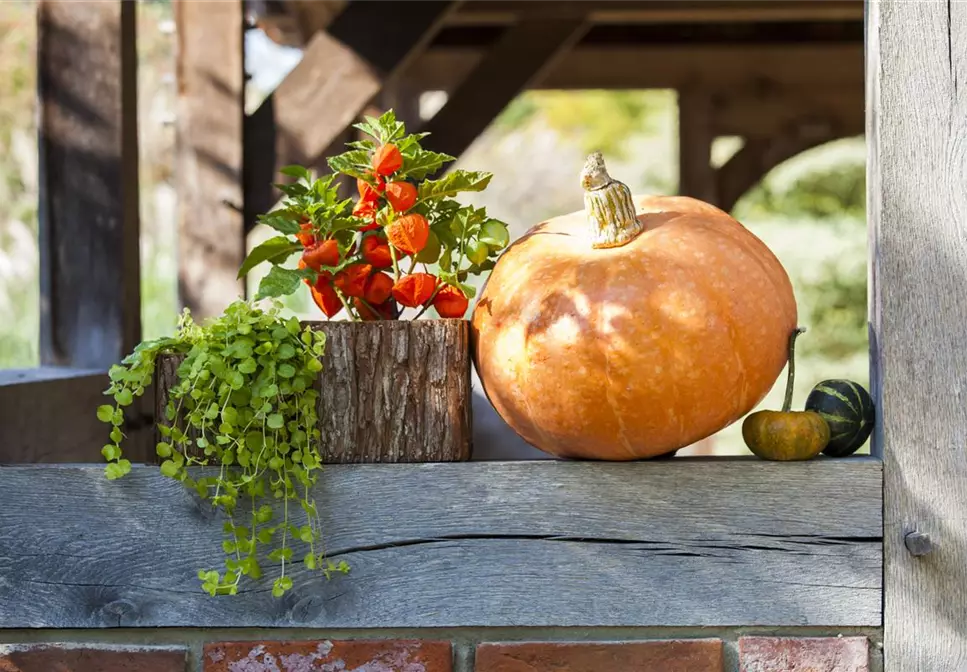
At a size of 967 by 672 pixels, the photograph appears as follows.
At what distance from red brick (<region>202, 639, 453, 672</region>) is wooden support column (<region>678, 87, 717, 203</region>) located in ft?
15.6

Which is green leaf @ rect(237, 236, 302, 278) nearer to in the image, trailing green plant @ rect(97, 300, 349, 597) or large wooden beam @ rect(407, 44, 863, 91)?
trailing green plant @ rect(97, 300, 349, 597)

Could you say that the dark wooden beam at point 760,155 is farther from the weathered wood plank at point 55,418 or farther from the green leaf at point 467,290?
the green leaf at point 467,290

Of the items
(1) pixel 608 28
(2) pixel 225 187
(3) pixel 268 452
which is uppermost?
(1) pixel 608 28

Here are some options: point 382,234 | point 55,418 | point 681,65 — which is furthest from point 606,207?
point 681,65

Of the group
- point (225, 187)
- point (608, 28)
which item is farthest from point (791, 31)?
point (225, 187)

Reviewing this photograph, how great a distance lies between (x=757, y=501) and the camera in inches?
54.9

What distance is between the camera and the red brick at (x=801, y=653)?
140 cm

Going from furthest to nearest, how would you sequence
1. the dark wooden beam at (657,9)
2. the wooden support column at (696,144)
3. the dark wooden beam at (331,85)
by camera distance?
the wooden support column at (696,144) → the dark wooden beam at (657,9) → the dark wooden beam at (331,85)

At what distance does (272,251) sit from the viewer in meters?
1.44

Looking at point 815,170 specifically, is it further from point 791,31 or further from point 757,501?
point 757,501

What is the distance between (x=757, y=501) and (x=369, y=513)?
0.50m

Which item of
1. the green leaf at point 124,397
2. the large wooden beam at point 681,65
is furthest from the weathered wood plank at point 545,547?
the large wooden beam at point 681,65

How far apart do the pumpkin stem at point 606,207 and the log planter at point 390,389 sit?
216 millimetres

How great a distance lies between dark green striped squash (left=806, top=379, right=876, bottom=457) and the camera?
146cm
